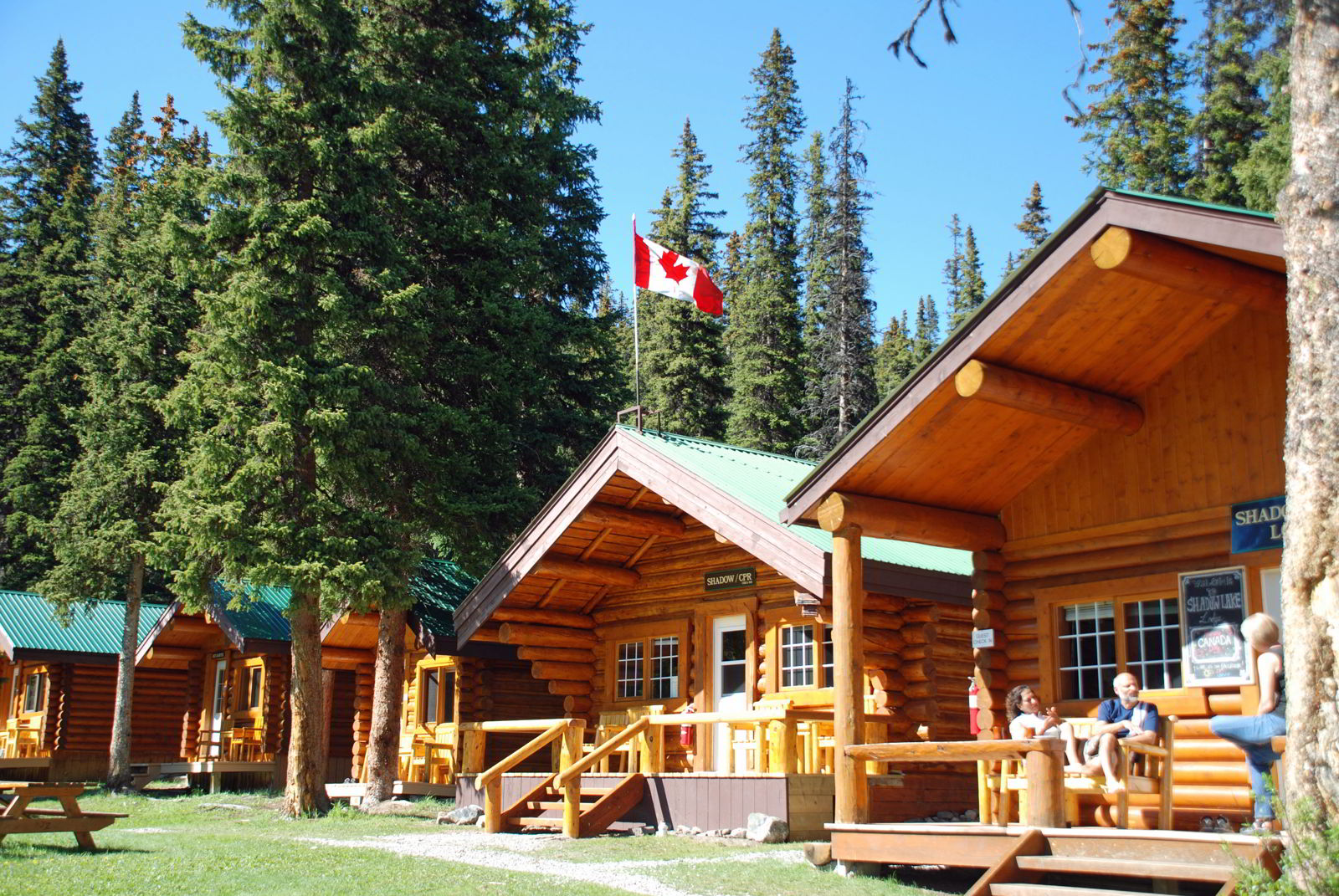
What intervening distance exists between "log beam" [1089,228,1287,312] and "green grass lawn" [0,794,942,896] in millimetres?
5110

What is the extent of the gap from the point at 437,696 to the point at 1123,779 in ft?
50.9

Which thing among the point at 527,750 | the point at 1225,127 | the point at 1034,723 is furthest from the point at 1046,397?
the point at 1225,127

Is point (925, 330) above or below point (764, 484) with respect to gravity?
above

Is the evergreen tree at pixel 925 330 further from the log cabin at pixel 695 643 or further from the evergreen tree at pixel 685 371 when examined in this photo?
the log cabin at pixel 695 643

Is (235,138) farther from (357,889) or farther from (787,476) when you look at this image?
(357,889)

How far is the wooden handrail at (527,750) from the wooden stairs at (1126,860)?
287 inches

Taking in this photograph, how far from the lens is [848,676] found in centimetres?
1098

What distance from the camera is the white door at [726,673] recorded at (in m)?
17.1

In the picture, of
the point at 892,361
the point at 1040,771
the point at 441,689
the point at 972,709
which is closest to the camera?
the point at 1040,771

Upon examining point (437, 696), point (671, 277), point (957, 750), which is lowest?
point (957, 750)

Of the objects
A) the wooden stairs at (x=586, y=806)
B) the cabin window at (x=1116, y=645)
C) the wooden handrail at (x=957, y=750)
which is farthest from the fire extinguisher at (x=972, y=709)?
the wooden stairs at (x=586, y=806)

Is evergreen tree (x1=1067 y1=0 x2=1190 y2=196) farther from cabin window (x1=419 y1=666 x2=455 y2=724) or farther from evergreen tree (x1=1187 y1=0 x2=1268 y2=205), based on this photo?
cabin window (x1=419 y1=666 x2=455 y2=724)

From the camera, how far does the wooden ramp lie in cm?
769

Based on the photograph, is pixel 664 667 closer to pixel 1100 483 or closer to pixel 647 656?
pixel 647 656
